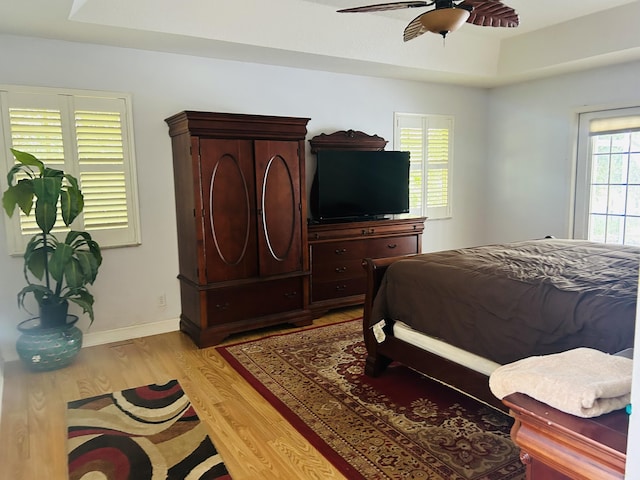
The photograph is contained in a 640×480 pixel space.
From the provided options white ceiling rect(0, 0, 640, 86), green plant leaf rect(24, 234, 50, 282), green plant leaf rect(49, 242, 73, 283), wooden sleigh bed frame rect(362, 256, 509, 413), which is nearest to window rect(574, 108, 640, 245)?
white ceiling rect(0, 0, 640, 86)

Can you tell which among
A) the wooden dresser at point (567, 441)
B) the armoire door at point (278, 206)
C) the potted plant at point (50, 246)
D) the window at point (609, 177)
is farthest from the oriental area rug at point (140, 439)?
the window at point (609, 177)

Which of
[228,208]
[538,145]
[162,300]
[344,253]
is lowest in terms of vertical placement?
[162,300]

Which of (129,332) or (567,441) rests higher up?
(567,441)

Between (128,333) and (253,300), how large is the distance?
3.61 feet

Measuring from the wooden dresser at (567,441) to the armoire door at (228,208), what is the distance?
311 cm

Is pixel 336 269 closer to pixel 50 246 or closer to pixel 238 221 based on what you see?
pixel 238 221

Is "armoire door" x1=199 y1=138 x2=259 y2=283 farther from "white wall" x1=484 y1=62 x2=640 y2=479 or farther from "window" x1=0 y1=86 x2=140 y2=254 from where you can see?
"white wall" x1=484 y1=62 x2=640 y2=479

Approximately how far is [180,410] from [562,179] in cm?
471

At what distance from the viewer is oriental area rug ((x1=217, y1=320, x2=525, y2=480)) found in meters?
2.20

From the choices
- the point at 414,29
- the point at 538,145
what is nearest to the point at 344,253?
the point at 414,29

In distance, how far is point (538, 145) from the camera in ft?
18.2

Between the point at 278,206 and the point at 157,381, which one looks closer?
the point at 157,381

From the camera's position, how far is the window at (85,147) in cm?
349

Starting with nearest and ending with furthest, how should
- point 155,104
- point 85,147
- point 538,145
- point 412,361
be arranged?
point 412,361 < point 85,147 < point 155,104 < point 538,145
